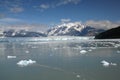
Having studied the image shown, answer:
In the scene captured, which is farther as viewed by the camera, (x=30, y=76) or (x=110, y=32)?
(x=110, y=32)

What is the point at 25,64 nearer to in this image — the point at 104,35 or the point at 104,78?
the point at 104,78

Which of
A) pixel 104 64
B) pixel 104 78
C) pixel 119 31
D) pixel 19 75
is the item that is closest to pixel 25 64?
pixel 19 75

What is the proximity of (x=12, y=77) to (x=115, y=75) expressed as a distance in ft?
16.5

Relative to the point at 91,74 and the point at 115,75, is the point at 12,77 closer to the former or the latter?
the point at 91,74

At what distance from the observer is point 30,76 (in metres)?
9.78

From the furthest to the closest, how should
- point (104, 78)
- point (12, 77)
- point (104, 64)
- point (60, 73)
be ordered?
point (104, 64) → point (60, 73) → point (12, 77) → point (104, 78)

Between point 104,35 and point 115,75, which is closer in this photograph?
point 115,75

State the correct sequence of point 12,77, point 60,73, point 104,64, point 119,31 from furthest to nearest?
point 119,31 < point 104,64 < point 60,73 < point 12,77

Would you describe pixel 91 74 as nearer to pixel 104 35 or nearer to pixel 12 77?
pixel 12 77

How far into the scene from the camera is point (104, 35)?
98062mm

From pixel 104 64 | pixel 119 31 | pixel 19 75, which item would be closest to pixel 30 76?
pixel 19 75

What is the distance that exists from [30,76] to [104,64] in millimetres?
5196

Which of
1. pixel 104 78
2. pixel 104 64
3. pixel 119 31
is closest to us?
pixel 104 78

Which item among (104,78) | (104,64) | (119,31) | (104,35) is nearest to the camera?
(104,78)
